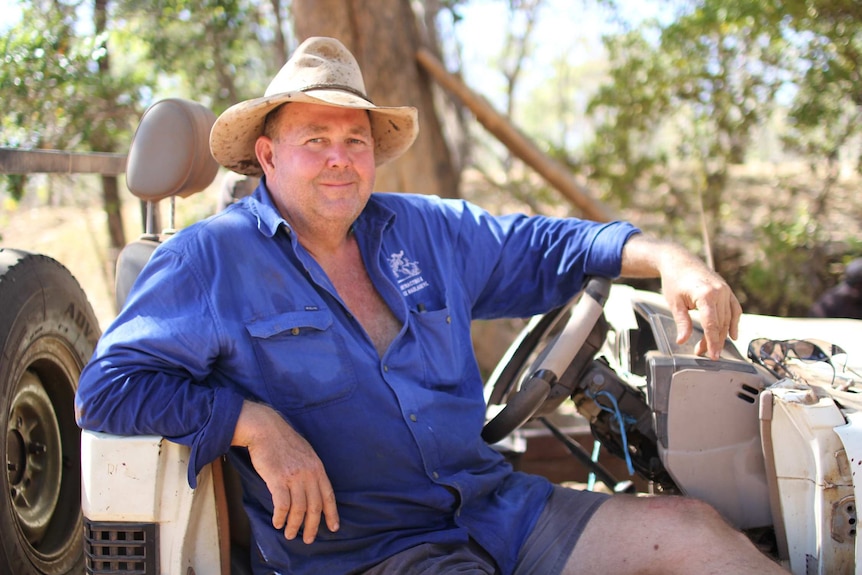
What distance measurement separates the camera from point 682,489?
236 cm

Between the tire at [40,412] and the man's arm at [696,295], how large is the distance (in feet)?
6.08

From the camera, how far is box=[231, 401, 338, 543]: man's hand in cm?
200

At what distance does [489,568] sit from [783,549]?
0.73 metres

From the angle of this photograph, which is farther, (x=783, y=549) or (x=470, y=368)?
(x=470, y=368)

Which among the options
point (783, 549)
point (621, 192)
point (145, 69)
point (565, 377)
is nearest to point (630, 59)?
point (621, 192)

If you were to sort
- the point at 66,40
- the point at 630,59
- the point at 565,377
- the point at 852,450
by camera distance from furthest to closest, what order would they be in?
the point at 630,59 < the point at 66,40 < the point at 565,377 < the point at 852,450

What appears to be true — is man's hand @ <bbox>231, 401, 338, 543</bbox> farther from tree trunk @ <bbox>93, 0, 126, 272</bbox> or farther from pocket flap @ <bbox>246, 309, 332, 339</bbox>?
tree trunk @ <bbox>93, 0, 126, 272</bbox>

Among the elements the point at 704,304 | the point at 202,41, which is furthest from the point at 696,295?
the point at 202,41

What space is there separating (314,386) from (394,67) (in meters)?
4.13

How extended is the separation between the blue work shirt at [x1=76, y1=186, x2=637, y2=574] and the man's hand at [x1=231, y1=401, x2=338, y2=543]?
6 centimetres

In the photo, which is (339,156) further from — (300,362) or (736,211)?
(736,211)

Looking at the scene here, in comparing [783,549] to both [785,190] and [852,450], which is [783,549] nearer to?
[852,450]

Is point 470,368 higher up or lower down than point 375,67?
lower down

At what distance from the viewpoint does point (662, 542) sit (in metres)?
2.20
